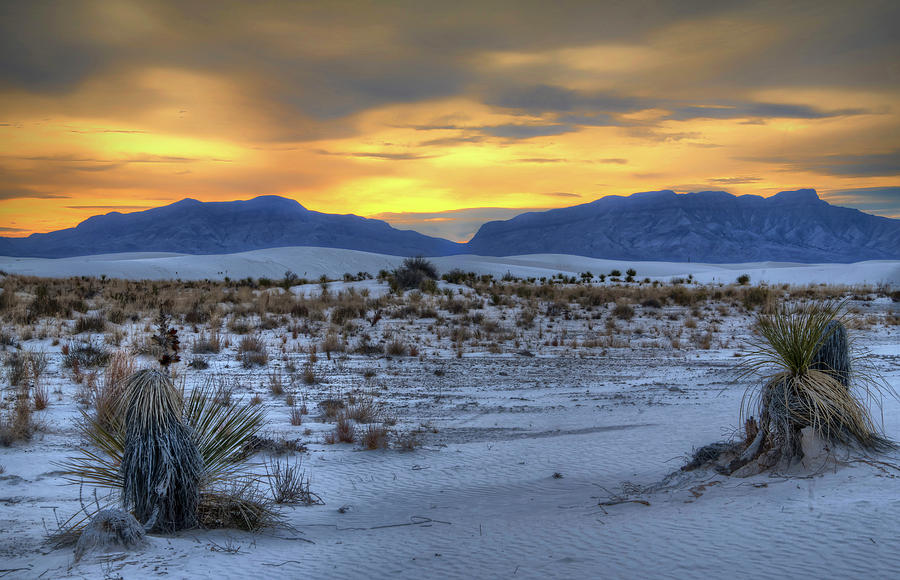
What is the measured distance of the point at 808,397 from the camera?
19.0ft

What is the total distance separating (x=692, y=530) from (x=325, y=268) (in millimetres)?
73877

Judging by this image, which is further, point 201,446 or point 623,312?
point 623,312

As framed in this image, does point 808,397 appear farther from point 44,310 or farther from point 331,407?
point 44,310

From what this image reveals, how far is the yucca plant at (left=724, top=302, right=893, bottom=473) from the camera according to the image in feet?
18.8

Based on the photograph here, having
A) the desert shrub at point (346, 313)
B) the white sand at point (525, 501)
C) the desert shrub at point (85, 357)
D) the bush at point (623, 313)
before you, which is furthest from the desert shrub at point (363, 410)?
the bush at point (623, 313)

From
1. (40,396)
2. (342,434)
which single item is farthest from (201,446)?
(40,396)

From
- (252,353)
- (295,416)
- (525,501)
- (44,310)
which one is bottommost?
(525,501)

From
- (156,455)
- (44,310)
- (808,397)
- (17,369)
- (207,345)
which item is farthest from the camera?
(44,310)

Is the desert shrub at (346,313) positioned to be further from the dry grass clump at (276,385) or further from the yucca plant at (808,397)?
the yucca plant at (808,397)

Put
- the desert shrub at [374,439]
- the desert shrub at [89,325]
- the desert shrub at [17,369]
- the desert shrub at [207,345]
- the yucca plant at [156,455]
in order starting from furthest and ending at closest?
the desert shrub at [89,325] → the desert shrub at [207,345] → the desert shrub at [17,369] → the desert shrub at [374,439] → the yucca plant at [156,455]

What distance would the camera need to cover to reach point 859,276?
58.2m

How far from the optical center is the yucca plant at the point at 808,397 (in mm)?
5730

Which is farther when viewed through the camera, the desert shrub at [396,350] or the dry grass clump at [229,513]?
the desert shrub at [396,350]

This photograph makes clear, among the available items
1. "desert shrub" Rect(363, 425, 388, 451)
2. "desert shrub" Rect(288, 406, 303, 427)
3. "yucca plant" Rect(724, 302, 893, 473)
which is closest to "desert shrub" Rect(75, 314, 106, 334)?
"desert shrub" Rect(288, 406, 303, 427)
